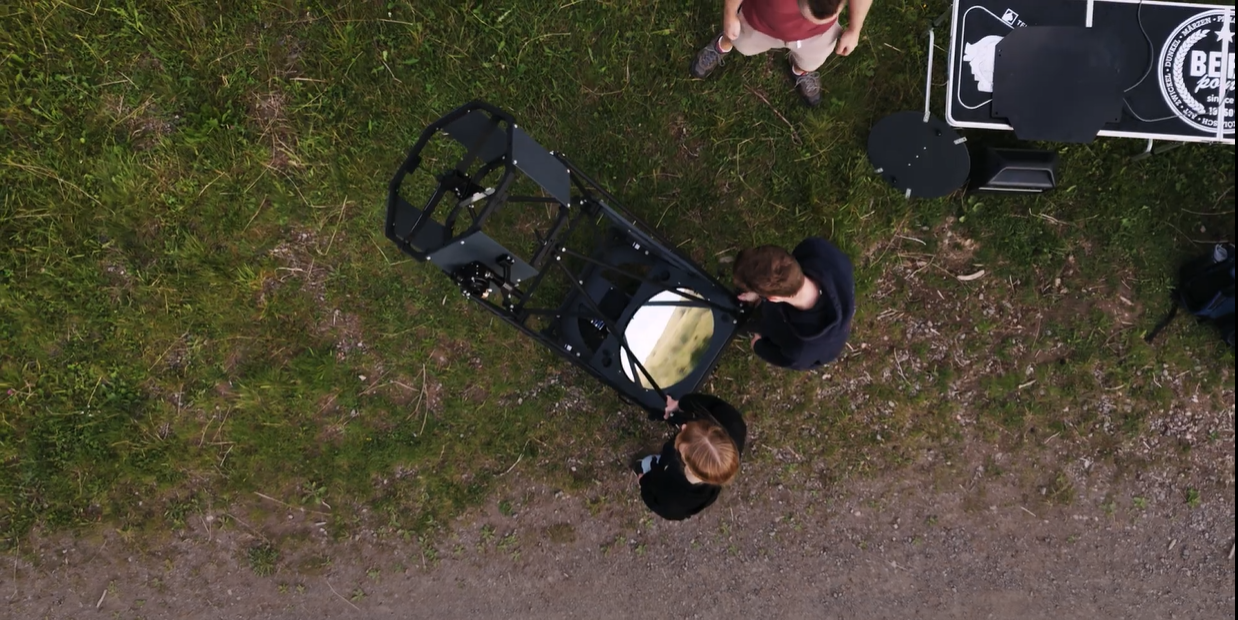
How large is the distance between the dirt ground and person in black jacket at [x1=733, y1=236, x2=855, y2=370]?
1.43 meters

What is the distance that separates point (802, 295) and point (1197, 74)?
11.2ft

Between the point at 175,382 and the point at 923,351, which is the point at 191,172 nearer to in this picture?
the point at 175,382

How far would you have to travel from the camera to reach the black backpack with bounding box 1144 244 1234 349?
434 cm

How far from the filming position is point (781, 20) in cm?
385

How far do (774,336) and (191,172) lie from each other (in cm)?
431

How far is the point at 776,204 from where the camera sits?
464cm

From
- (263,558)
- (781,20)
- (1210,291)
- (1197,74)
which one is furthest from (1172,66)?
(263,558)

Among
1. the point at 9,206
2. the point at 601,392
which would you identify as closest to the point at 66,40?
the point at 9,206

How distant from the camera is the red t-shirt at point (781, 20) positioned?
380 centimetres

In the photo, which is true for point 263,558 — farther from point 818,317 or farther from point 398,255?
point 818,317

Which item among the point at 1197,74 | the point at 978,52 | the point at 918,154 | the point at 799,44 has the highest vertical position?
the point at 799,44

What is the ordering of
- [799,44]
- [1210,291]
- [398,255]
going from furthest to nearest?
[398,255]
[1210,291]
[799,44]

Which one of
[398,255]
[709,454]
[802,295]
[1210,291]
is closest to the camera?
[802,295]

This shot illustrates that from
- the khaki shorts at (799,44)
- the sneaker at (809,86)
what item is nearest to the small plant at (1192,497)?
the sneaker at (809,86)
